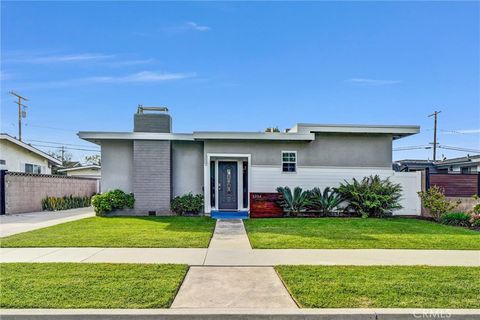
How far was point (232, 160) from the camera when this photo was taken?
46.5 ft

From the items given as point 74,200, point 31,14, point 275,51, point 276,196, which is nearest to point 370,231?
point 276,196

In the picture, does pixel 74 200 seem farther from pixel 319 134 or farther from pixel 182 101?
pixel 319 134

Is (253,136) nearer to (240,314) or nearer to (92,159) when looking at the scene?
(240,314)

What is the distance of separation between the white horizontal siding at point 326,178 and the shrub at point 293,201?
58cm

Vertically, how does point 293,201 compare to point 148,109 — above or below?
below

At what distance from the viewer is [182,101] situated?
20688 mm

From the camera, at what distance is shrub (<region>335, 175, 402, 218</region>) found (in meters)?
12.8

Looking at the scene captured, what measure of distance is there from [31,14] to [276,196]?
1156 cm

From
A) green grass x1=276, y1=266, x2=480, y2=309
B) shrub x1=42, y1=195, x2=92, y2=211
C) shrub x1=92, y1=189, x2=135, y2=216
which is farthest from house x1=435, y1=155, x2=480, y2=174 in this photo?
shrub x1=42, y1=195, x2=92, y2=211

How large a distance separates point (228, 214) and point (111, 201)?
4891 mm

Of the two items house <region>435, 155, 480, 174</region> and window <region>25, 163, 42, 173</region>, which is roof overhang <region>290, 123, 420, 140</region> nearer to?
house <region>435, 155, 480, 174</region>

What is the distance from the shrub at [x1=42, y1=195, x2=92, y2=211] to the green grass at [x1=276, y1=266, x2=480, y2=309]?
Answer: 50.2ft

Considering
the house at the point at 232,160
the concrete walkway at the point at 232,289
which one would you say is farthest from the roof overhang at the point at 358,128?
the concrete walkway at the point at 232,289

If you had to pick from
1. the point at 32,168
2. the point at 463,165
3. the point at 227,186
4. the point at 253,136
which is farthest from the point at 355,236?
the point at 32,168
